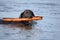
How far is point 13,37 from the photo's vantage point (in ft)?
39.6

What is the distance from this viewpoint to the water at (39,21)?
12.3 m

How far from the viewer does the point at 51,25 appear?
14.4m

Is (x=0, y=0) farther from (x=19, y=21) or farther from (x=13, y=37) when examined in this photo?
(x=13, y=37)

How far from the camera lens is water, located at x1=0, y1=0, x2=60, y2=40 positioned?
1234 cm

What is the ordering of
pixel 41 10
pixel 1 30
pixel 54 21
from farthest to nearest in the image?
pixel 41 10 → pixel 54 21 → pixel 1 30

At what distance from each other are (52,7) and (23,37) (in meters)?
8.07

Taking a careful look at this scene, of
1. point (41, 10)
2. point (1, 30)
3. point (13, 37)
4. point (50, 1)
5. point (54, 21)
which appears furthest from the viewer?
point (50, 1)

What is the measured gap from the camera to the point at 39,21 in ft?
50.6

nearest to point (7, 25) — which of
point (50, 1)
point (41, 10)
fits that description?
point (41, 10)

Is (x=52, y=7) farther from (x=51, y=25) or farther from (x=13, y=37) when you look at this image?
(x=13, y=37)

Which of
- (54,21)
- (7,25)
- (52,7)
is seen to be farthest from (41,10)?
(7,25)

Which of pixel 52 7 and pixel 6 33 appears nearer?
pixel 6 33

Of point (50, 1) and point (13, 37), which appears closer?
point (13, 37)

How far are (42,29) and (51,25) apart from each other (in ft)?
3.20
